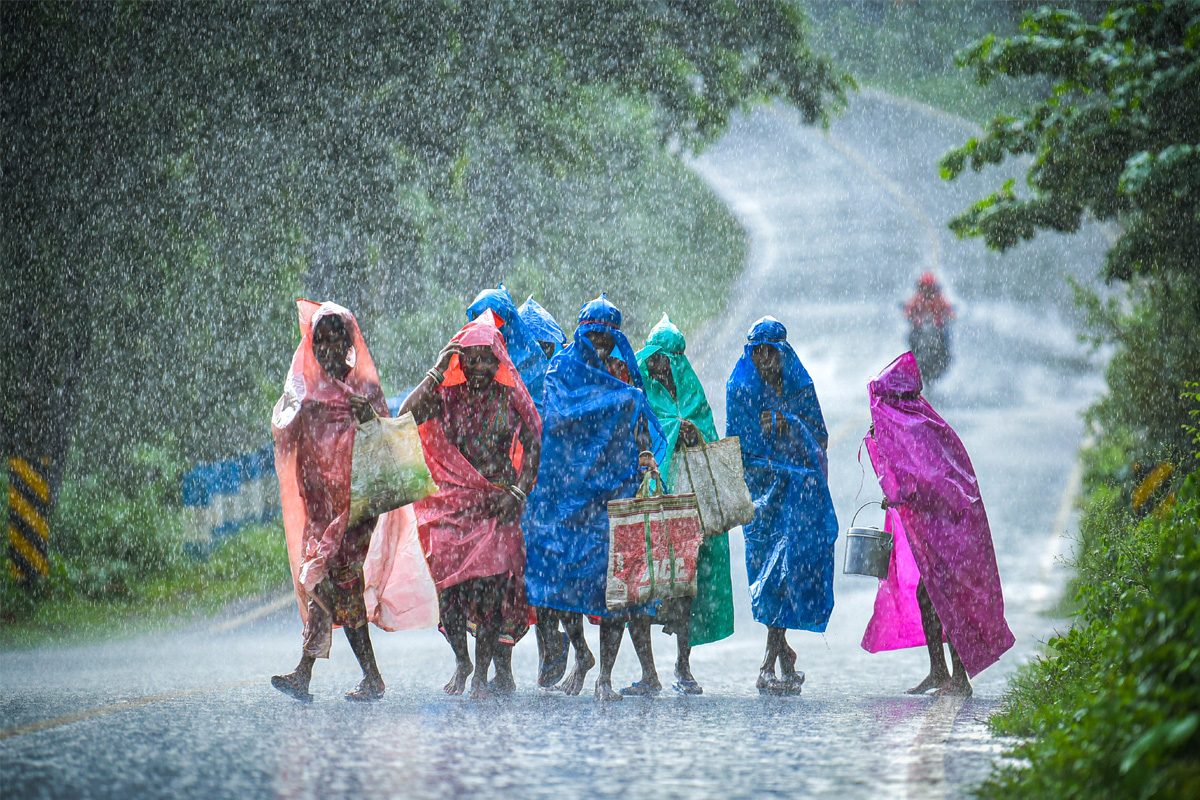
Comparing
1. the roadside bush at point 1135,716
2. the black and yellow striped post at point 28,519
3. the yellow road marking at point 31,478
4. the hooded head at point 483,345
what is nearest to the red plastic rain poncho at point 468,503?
the hooded head at point 483,345

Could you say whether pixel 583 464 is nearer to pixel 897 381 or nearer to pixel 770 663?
pixel 770 663

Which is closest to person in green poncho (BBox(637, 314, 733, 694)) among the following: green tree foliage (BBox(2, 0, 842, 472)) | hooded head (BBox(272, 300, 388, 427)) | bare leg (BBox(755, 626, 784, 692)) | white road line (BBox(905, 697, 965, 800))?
bare leg (BBox(755, 626, 784, 692))

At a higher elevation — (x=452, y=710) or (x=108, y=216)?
(x=108, y=216)

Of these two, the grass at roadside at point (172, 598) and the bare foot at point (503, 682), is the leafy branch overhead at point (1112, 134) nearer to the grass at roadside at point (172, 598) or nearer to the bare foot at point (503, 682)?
the bare foot at point (503, 682)

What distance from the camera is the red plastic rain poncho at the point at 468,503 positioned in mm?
7965

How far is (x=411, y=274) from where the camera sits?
61.6ft

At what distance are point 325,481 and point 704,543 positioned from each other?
2302mm

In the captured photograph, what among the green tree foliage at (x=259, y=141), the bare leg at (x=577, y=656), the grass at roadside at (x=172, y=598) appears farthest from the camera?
the green tree foliage at (x=259, y=141)

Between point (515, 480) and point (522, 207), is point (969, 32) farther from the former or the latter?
point (515, 480)

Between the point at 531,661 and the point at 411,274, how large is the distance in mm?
8810

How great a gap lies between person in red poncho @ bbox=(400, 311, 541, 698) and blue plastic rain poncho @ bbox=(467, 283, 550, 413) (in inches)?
17.9

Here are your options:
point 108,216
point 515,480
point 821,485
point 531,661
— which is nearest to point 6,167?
point 108,216

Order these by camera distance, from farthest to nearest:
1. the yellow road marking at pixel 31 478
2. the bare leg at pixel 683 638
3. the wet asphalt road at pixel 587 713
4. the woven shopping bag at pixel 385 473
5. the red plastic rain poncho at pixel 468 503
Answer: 1. the yellow road marking at pixel 31 478
2. the bare leg at pixel 683 638
3. the red plastic rain poncho at pixel 468 503
4. the woven shopping bag at pixel 385 473
5. the wet asphalt road at pixel 587 713

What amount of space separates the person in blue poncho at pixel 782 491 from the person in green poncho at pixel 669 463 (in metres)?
0.19
